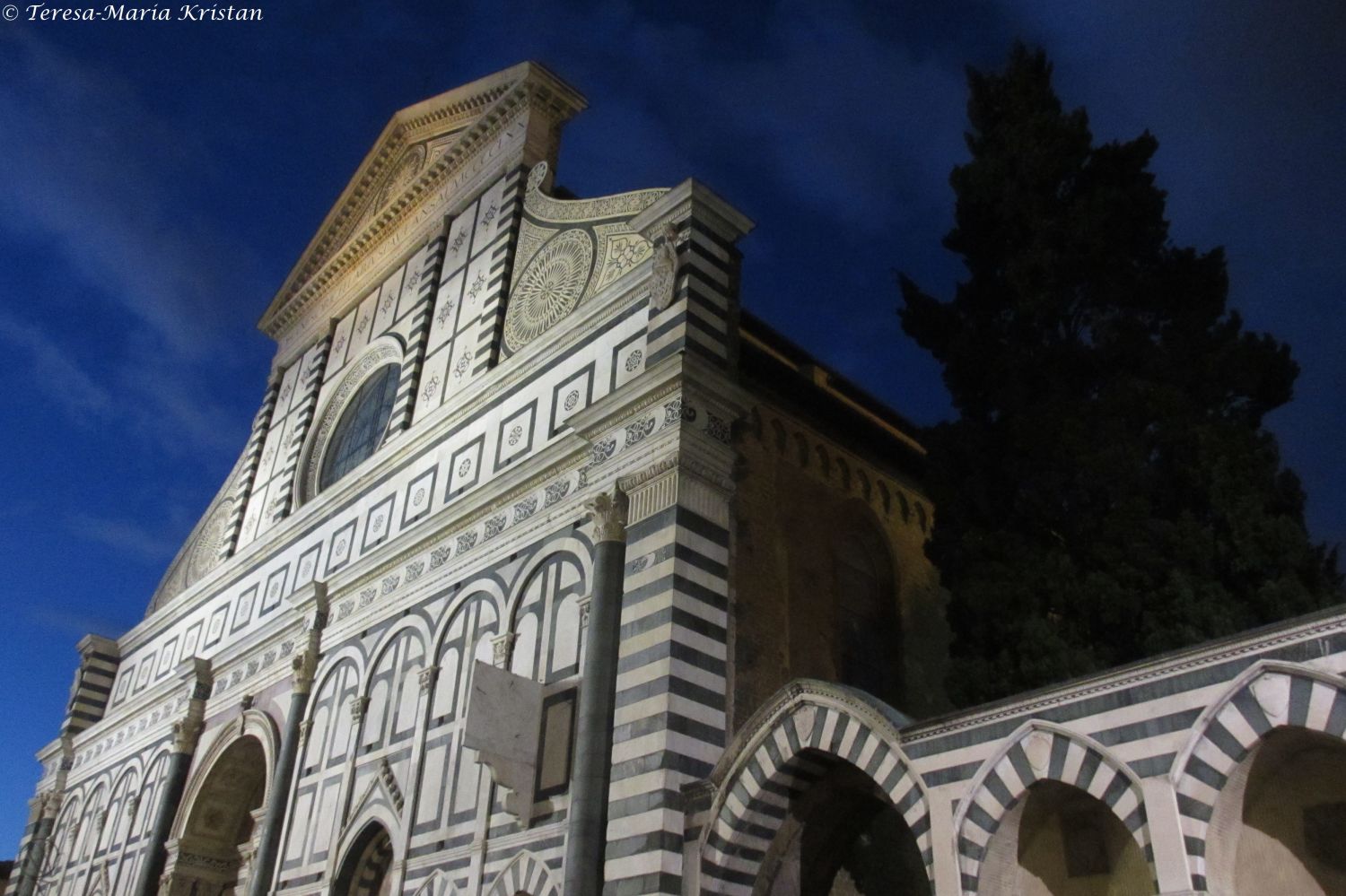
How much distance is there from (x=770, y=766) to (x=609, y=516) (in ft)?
10.4

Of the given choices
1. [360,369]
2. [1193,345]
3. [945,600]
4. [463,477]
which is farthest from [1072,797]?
[360,369]

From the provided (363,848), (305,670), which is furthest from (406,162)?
(363,848)

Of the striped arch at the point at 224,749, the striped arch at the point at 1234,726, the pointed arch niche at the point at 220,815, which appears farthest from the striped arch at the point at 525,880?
the pointed arch niche at the point at 220,815

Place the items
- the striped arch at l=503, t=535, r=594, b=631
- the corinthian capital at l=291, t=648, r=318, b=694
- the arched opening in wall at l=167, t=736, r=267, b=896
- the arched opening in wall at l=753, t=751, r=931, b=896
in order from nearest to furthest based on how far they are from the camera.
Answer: the arched opening in wall at l=753, t=751, r=931, b=896 < the striped arch at l=503, t=535, r=594, b=631 < the corinthian capital at l=291, t=648, r=318, b=694 < the arched opening in wall at l=167, t=736, r=267, b=896

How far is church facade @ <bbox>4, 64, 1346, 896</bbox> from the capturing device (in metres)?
7.43

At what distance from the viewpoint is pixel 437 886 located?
471 inches

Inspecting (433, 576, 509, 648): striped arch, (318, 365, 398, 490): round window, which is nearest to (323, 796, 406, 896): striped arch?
(433, 576, 509, 648): striped arch

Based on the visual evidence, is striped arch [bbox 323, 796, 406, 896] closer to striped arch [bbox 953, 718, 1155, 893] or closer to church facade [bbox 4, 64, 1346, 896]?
church facade [bbox 4, 64, 1346, 896]

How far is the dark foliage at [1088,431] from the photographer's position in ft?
34.1

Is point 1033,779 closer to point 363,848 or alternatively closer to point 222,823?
point 363,848

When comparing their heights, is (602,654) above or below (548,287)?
below

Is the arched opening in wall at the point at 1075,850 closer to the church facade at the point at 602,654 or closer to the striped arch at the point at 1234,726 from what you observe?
the church facade at the point at 602,654

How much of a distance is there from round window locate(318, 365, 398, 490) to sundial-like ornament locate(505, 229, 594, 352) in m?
3.63

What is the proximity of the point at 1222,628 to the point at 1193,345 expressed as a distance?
3.41m
